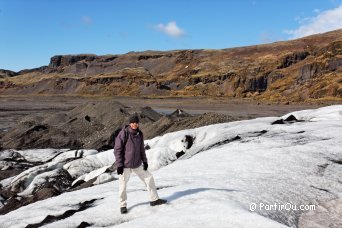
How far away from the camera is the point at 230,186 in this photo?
10891mm

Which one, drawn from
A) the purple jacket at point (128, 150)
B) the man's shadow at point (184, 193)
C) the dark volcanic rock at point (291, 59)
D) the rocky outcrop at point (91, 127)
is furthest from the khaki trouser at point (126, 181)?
the dark volcanic rock at point (291, 59)

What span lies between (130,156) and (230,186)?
10.4 feet

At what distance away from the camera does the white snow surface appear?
8773 mm

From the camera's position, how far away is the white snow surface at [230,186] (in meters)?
8.77

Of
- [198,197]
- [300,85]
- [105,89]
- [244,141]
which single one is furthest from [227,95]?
[198,197]

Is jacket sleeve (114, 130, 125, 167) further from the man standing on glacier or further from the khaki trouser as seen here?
the khaki trouser

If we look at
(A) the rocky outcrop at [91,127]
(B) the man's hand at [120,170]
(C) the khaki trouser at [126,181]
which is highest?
(B) the man's hand at [120,170]

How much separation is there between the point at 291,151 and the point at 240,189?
180 inches

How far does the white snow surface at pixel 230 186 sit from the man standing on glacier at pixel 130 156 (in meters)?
0.37

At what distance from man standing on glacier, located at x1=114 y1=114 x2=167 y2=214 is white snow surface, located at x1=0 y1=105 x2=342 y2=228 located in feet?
1.22

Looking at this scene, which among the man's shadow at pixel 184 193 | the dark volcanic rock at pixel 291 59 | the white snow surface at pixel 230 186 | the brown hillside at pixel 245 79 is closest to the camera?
the white snow surface at pixel 230 186

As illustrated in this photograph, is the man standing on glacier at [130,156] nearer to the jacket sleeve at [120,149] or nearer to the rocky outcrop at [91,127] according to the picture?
the jacket sleeve at [120,149]

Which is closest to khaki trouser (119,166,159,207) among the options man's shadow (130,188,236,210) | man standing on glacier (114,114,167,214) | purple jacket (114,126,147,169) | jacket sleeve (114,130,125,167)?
man standing on glacier (114,114,167,214)

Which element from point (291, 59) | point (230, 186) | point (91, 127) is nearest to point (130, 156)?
point (230, 186)
